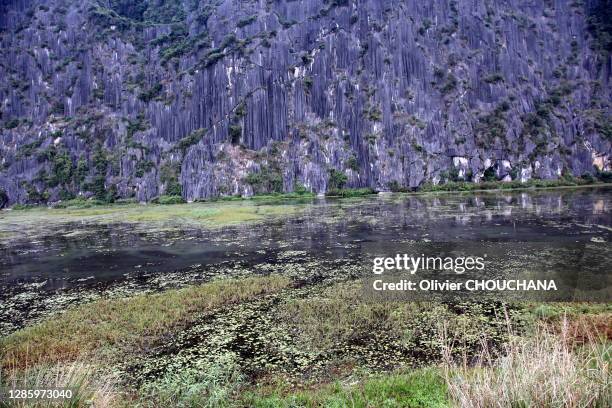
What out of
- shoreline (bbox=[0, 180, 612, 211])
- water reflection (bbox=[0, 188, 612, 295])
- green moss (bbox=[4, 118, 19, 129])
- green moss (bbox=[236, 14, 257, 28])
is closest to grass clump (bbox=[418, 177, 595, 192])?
shoreline (bbox=[0, 180, 612, 211])

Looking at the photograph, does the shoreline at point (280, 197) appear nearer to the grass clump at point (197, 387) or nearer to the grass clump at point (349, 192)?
the grass clump at point (349, 192)

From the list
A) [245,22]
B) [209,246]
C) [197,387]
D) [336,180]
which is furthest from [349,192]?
[197,387]

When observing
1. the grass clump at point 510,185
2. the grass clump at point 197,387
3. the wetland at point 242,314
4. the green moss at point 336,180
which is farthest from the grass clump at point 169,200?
the grass clump at point 197,387

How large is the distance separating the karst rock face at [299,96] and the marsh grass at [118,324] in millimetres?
85332

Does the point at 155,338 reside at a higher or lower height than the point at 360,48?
lower

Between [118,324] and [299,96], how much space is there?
109 metres

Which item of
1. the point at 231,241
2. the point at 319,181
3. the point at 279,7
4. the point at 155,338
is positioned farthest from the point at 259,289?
the point at 279,7

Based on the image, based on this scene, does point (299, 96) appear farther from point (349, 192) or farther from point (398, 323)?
point (398, 323)

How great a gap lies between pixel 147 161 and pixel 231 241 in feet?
297

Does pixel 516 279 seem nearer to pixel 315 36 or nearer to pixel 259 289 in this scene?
pixel 259 289

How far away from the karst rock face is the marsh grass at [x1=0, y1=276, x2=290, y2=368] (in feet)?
280

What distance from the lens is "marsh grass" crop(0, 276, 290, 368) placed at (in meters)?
12.3

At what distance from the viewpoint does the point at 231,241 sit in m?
31.8

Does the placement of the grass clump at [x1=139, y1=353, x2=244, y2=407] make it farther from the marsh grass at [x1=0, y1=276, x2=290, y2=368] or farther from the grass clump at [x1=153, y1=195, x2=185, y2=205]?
the grass clump at [x1=153, y1=195, x2=185, y2=205]
